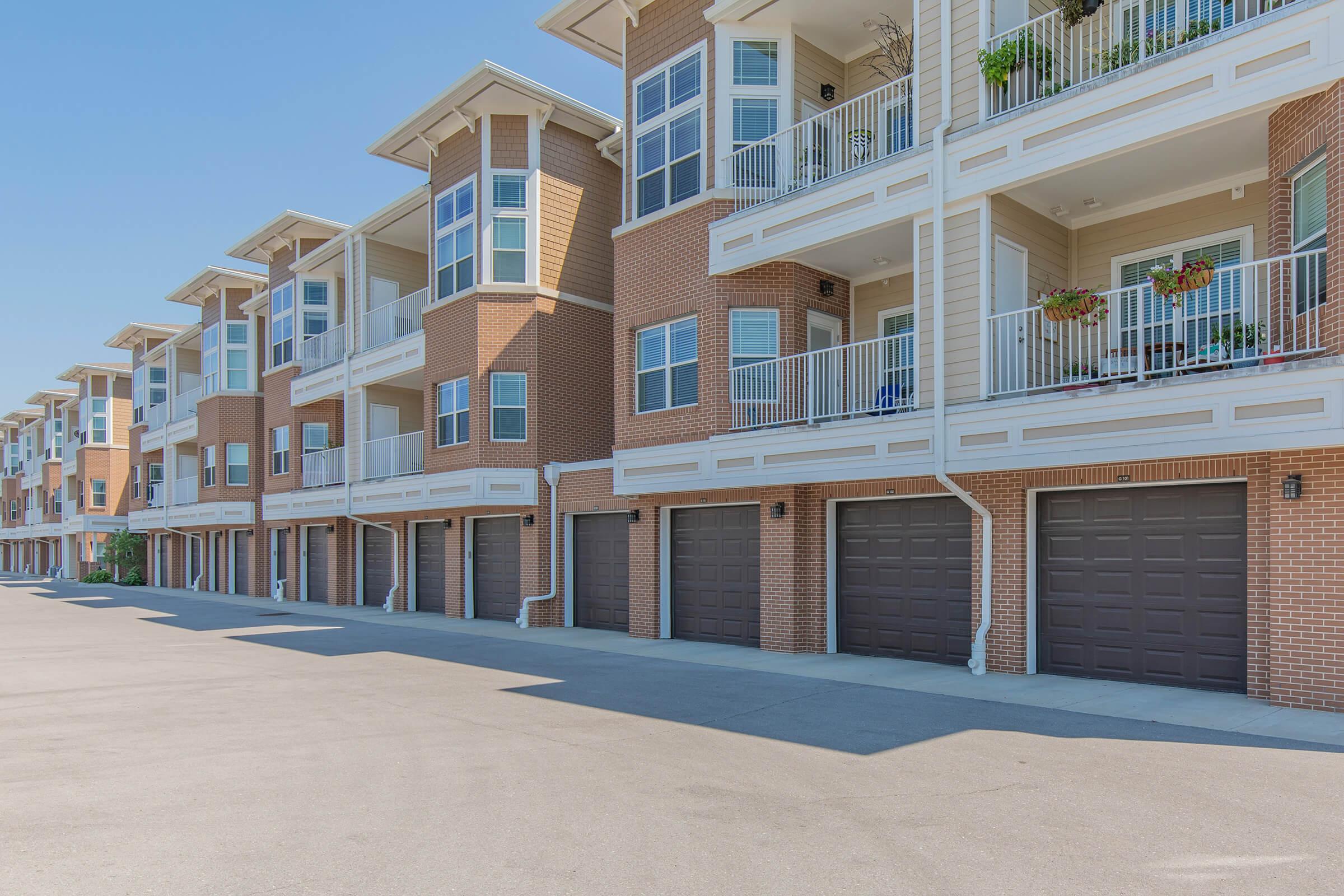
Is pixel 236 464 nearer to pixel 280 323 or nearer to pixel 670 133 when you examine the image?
pixel 280 323

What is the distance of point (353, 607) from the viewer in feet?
83.1

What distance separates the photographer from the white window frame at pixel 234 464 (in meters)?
32.4

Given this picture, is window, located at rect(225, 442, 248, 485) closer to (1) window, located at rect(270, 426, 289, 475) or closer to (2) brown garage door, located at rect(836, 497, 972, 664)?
(1) window, located at rect(270, 426, 289, 475)

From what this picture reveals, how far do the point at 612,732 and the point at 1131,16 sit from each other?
36.1ft

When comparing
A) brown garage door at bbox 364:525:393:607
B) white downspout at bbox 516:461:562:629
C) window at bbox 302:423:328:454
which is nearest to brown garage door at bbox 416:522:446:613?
brown garage door at bbox 364:525:393:607

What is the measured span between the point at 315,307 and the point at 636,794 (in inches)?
1002

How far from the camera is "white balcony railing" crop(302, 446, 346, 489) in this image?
25.9 m

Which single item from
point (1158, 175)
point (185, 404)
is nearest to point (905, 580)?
point (1158, 175)

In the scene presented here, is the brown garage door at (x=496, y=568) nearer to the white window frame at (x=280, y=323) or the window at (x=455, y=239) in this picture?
the window at (x=455, y=239)

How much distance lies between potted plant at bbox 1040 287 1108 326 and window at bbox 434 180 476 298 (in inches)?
515

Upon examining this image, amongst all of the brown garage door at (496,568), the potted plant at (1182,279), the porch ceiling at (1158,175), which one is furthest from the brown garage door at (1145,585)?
the brown garage door at (496,568)

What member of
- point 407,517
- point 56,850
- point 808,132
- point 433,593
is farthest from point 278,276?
point 56,850

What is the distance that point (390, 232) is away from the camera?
2475cm

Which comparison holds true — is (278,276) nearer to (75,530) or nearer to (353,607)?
(353,607)
